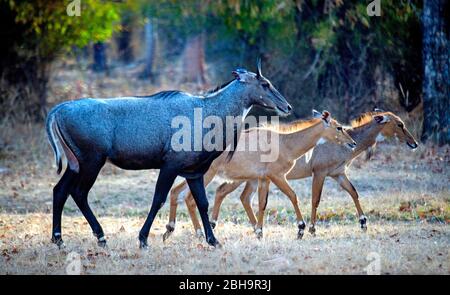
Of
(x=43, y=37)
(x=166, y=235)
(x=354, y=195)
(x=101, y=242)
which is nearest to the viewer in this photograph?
(x=101, y=242)

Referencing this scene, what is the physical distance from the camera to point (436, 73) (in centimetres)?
1847

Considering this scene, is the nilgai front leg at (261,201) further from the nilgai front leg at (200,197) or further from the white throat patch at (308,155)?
the nilgai front leg at (200,197)

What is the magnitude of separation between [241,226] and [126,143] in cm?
332

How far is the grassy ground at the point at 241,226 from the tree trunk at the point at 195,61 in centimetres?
1256

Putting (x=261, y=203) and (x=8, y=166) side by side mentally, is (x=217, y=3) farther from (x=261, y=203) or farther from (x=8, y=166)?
(x=261, y=203)

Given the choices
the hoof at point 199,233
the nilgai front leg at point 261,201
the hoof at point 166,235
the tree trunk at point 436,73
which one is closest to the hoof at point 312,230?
the nilgai front leg at point 261,201

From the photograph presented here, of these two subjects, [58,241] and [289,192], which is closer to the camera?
[58,241]

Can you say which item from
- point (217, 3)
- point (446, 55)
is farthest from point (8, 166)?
point (446, 55)

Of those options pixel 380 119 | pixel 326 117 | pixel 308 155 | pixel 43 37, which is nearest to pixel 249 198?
pixel 308 155

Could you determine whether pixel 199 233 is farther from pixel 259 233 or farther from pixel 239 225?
pixel 239 225

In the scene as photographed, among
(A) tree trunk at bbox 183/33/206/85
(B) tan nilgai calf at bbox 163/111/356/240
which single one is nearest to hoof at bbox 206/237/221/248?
(B) tan nilgai calf at bbox 163/111/356/240

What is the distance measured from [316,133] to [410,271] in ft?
14.1

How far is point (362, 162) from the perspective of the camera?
1778 centimetres

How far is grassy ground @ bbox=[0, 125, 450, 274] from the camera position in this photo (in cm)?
936
